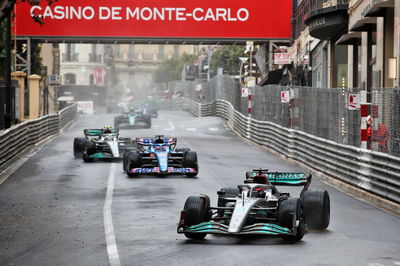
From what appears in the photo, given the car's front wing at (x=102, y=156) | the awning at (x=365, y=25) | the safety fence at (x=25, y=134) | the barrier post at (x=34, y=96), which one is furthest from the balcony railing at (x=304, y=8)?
the car's front wing at (x=102, y=156)

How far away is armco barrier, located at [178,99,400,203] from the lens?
18.5 metres

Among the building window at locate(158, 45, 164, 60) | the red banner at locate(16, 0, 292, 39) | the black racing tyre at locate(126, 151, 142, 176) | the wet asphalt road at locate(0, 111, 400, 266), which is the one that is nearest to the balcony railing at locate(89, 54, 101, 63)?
the building window at locate(158, 45, 164, 60)

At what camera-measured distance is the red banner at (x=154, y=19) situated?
54.8m

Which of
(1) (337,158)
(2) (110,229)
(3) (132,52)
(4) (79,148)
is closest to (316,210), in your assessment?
(2) (110,229)

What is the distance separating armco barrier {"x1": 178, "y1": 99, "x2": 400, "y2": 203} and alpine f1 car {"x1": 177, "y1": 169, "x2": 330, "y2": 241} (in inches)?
161

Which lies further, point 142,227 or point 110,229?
point 142,227

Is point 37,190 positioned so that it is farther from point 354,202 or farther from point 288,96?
point 288,96

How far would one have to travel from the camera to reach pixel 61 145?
38094 millimetres

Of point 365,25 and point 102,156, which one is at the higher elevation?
point 365,25

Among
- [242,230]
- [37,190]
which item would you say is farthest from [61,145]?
[242,230]

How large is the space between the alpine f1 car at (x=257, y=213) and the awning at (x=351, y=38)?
25073 mm

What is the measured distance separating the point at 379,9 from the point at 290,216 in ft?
67.9

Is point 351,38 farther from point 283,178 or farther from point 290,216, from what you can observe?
point 290,216

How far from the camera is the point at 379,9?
32250 mm
